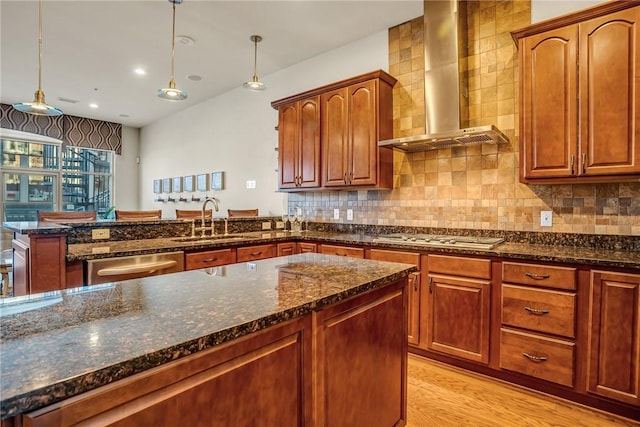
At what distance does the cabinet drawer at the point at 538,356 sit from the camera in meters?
2.08

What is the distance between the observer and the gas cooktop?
97.9 inches

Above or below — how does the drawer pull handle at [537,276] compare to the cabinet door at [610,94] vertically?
below

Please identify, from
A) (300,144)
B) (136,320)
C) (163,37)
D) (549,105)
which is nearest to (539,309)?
(549,105)

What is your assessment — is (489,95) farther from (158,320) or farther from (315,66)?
(158,320)

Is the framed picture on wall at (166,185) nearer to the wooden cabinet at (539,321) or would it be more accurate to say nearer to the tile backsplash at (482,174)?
the tile backsplash at (482,174)

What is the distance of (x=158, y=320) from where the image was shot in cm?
86

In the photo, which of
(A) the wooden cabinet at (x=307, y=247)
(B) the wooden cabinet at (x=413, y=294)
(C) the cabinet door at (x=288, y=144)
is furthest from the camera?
(C) the cabinet door at (x=288, y=144)

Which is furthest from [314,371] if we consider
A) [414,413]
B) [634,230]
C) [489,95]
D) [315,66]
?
[315,66]

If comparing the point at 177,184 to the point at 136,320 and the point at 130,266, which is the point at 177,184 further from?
the point at 136,320

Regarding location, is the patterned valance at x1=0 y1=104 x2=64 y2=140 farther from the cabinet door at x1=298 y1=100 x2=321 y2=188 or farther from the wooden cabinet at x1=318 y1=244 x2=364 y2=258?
the wooden cabinet at x1=318 y1=244 x2=364 y2=258

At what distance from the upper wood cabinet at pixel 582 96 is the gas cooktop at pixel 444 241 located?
539 mm

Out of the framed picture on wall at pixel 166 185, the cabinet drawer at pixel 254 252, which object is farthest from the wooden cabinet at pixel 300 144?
the framed picture on wall at pixel 166 185

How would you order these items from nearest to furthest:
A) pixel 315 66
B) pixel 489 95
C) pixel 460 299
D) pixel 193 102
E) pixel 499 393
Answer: pixel 499 393 → pixel 460 299 → pixel 489 95 → pixel 315 66 → pixel 193 102

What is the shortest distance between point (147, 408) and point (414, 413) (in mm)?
1793
